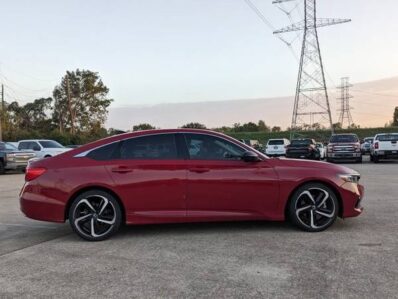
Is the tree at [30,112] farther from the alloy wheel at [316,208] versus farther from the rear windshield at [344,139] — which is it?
the alloy wheel at [316,208]

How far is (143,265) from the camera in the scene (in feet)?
17.5

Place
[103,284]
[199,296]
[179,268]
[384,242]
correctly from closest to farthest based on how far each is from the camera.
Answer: [199,296]
[103,284]
[179,268]
[384,242]

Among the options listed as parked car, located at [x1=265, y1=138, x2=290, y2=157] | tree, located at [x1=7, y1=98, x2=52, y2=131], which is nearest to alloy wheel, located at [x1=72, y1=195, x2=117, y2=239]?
parked car, located at [x1=265, y1=138, x2=290, y2=157]

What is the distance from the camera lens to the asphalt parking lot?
4500 millimetres

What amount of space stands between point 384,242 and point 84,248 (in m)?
3.92

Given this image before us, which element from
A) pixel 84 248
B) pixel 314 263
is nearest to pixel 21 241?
pixel 84 248

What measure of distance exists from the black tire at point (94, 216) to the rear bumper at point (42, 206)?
17 cm

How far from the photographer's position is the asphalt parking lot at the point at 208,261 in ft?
14.8

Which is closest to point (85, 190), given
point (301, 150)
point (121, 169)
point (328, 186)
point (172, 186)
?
point (121, 169)

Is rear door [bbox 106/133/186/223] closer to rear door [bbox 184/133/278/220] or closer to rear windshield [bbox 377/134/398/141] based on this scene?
rear door [bbox 184/133/278/220]

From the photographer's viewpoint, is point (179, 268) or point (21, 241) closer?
point (179, 268)

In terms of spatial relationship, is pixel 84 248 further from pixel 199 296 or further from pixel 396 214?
pixel 396 214

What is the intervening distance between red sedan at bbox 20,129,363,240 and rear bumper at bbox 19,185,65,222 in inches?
0.5

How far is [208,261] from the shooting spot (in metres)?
5.41
